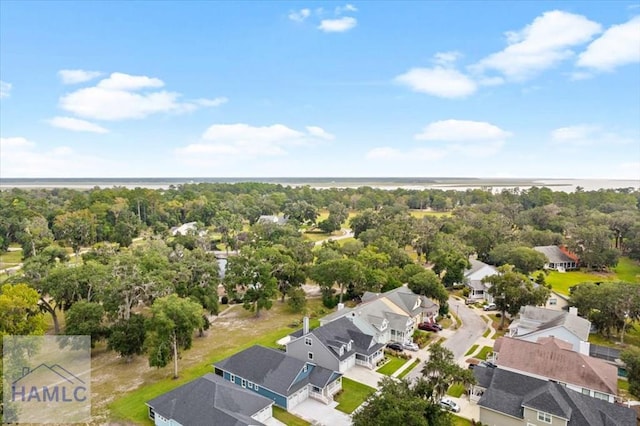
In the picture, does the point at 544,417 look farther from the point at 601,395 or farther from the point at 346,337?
the point at 346,337

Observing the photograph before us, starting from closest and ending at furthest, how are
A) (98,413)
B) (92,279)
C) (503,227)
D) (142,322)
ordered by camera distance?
(98,413) < (142,322) < (92,279) < (503,227)

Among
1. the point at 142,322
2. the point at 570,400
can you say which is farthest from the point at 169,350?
the point at 570,400

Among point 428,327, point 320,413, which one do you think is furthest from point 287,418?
point 428,327

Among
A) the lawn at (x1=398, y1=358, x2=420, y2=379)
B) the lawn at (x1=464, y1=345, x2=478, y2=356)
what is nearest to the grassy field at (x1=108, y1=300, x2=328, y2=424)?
the lawn at (x1=398, y1=358, x2=420, y2=379)

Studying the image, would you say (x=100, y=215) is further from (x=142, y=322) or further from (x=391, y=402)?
(x=391, y=402)

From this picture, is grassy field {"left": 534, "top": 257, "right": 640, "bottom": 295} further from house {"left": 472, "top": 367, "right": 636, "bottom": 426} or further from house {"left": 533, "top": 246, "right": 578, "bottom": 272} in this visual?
house {"left": 472, "top": 367, "right": 636, "bottom": 426}

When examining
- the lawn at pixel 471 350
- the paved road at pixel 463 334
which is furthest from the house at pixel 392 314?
the lawn at pixel 471 350

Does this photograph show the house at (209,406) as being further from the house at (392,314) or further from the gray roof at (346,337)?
the house at (392,314)
